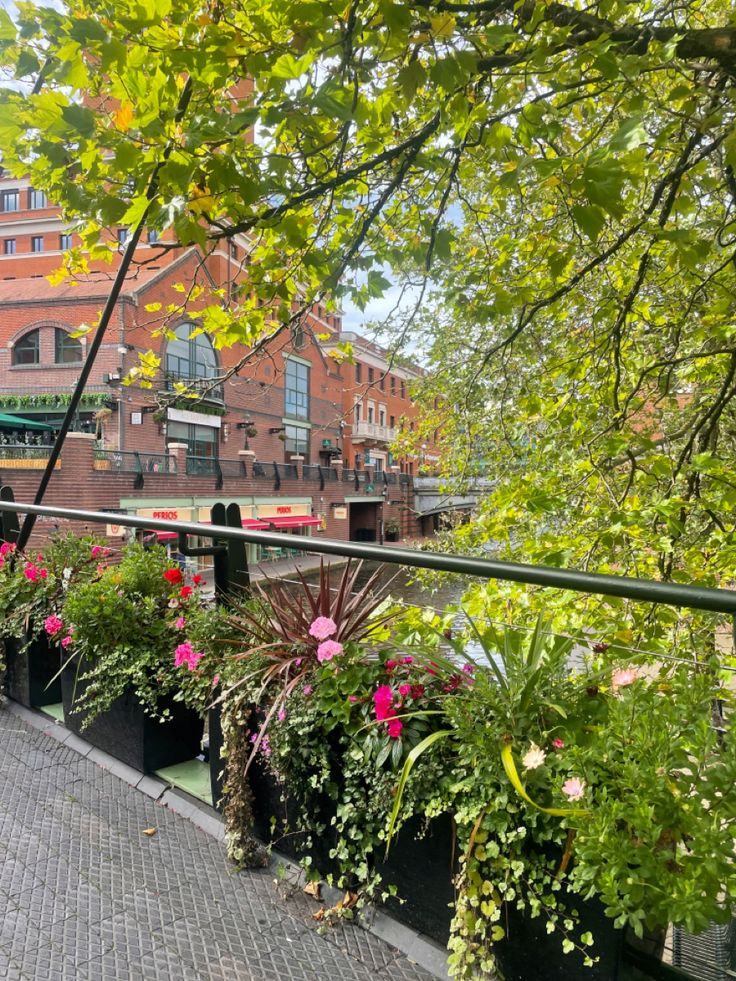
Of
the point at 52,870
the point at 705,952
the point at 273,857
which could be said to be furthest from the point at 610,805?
the point at 52,870

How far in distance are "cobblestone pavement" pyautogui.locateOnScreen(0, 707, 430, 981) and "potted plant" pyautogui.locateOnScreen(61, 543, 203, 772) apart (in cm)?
20

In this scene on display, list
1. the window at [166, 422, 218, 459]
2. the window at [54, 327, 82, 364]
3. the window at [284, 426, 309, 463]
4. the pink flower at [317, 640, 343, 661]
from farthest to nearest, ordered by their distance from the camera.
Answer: the window at [284, 426, 309, 463] → the window at [166, 422, 218, 459] → the window at [54, 327, 82, 364] → the pink flower at [317, 640, 343, 661]

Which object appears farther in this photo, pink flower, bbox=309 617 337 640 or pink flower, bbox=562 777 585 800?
pink flower, bbox=309 617 337 640

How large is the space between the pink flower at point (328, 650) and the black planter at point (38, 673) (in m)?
1.62

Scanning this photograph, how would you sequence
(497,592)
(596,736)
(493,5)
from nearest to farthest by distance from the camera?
1. (596,736)
2. (493,5)
3. (497,592)

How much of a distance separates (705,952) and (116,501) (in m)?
18.0

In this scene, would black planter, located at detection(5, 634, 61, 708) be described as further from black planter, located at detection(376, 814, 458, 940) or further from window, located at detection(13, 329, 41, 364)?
window, located at detection(13, 329, 41, 364)

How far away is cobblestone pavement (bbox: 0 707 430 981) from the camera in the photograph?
1.23 m

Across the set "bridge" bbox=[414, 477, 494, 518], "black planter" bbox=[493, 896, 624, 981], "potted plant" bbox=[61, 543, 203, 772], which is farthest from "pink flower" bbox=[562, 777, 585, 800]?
"bridge" bbox=[414, 477, 494, 518]

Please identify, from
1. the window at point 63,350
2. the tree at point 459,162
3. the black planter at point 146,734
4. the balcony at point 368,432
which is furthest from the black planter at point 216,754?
the balcony at point 368,432

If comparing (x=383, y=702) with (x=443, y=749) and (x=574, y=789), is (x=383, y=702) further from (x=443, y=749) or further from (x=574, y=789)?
(x=574, y=789)

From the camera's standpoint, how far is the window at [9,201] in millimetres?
32688

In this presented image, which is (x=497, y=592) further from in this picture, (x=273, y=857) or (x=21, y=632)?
(x=21, y=632)

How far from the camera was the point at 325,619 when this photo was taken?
1542mm
